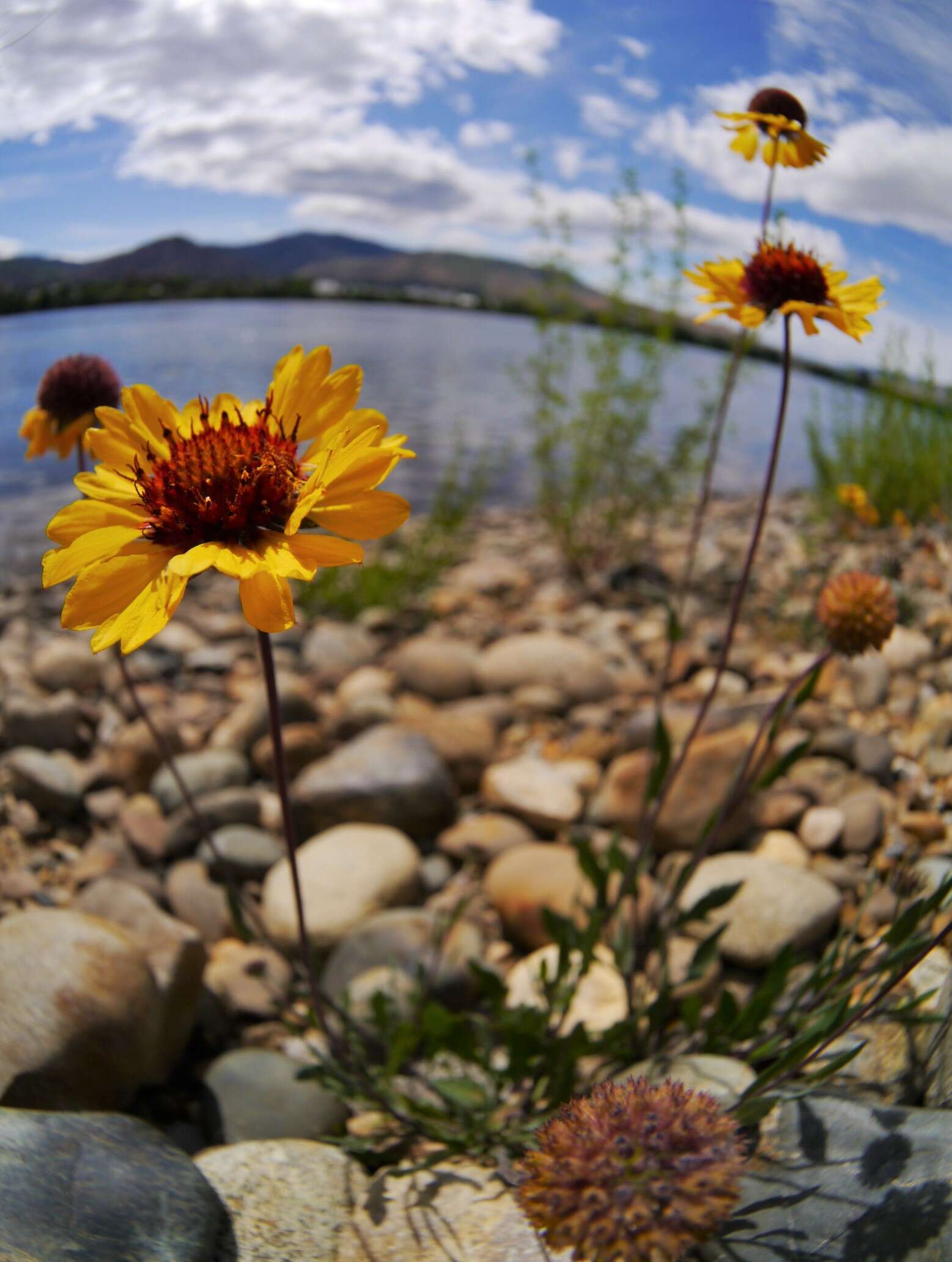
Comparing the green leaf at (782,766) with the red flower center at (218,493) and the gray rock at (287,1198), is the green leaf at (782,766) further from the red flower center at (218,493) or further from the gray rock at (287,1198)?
the red flower center at (218,493)

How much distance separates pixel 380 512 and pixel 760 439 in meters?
13.3

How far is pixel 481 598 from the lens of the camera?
5.90m

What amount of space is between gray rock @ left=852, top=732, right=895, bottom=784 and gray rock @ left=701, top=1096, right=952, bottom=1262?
1906 millimetres

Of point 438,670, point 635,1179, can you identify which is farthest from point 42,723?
point 635,1179

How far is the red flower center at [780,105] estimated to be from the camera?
1.60 m

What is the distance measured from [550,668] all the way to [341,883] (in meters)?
1.72

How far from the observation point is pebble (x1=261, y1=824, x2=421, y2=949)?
283 cm

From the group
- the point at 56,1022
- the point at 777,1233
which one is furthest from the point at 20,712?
the point at 777,1233

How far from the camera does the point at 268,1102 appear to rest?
2.06m

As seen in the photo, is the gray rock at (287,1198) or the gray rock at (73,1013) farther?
the gray rock at (73,1013)

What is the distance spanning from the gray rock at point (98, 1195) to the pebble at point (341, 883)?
137 cm

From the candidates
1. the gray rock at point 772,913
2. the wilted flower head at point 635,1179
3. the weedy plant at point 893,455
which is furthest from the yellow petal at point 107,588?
the weedy plant at point 893,455

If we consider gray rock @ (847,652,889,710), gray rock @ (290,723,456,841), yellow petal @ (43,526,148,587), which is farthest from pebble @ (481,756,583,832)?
yellow petal @ (43,526,148,587)

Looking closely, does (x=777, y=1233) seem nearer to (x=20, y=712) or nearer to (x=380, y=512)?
(x=380, y=512)
